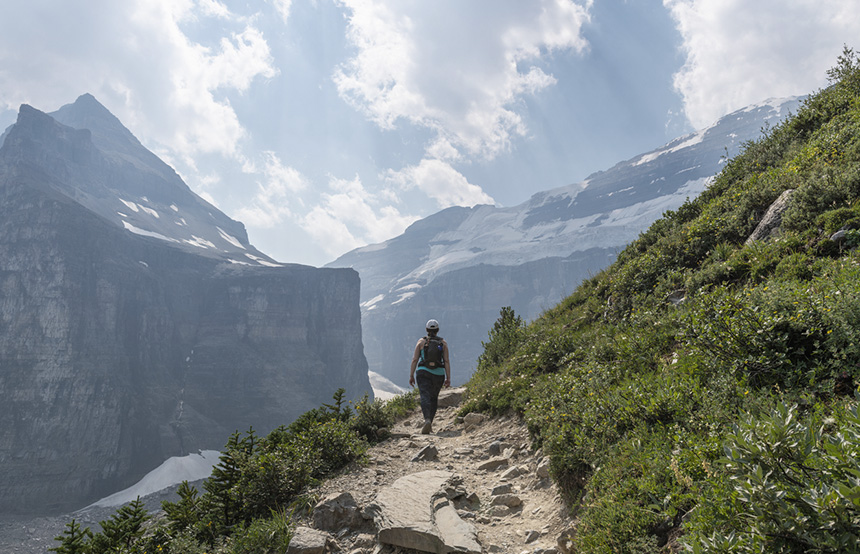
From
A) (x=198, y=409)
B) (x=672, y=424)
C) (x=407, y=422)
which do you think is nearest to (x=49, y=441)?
(x=198, y=409)

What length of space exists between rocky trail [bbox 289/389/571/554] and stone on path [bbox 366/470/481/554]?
11 mm

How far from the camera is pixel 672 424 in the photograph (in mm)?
4723

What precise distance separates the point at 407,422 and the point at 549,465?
24.0 ft

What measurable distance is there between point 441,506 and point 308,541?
5.69 ft

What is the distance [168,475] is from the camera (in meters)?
138

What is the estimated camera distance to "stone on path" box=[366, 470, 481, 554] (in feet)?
16.2

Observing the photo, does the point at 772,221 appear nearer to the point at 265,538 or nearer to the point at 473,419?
the point at 473,419

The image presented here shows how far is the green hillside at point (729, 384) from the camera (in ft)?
8.38

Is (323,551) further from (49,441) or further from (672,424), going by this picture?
(49,441)

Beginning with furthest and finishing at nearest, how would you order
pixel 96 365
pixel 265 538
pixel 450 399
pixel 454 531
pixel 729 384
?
pixel 96 365, pixel 450 399, pixel 265 538, pixel 454 531, pixel 729 384

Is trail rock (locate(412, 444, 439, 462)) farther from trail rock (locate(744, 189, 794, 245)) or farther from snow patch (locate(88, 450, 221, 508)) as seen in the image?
snow patch (locate(88, 450, 221, 508))

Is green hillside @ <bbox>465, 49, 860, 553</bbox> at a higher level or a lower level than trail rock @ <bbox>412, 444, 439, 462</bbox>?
higher

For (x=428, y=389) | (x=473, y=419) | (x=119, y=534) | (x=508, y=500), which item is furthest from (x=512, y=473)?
(x=119, y=534)

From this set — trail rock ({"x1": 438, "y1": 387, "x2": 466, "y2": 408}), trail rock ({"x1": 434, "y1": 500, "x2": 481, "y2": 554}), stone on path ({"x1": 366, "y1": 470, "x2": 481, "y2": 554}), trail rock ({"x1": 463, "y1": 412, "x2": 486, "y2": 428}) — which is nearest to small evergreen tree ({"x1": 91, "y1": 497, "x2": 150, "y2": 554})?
stone on path ({"x1": 366, "y1": 470, "x2": 481, "y2": 554})
